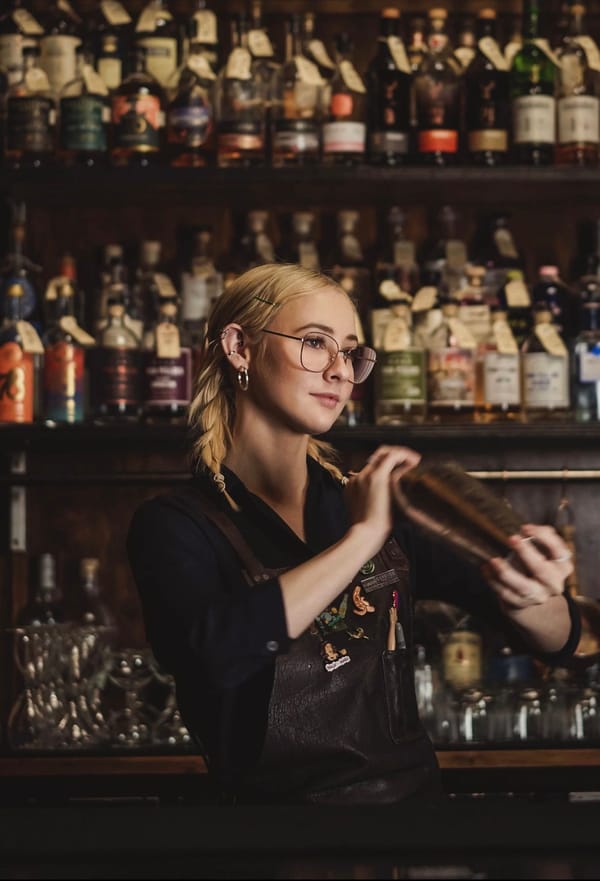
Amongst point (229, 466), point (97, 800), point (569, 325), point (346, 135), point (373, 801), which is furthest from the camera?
point (569, 325)

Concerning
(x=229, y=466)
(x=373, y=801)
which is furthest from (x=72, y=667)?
(x=373, y=801)

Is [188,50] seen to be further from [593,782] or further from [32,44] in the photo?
[593,782]

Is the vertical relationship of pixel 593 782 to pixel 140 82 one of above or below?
below

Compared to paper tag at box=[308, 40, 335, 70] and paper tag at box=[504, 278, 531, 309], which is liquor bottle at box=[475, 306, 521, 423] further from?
paper tag at box=[308, 40, 335, 70]

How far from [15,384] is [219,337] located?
3.15 ft

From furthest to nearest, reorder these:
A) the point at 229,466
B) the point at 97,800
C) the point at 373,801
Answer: the point at 97,800
the point at 229,466
the point at 373,801

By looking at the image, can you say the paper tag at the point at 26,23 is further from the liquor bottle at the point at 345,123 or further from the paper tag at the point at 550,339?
the paper tag at the point at 550,339

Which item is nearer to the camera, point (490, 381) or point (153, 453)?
point (490, 381)

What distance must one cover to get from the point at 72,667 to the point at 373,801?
42.0 inches

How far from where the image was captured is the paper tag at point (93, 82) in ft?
8.21

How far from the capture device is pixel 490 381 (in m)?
2.45

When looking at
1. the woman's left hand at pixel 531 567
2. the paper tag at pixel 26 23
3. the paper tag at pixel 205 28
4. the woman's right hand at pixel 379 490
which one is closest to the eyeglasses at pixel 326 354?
the woman's right hand at pixel 379 490

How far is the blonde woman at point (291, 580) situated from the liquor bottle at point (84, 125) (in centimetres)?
100

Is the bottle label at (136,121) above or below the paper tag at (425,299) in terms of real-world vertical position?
above
